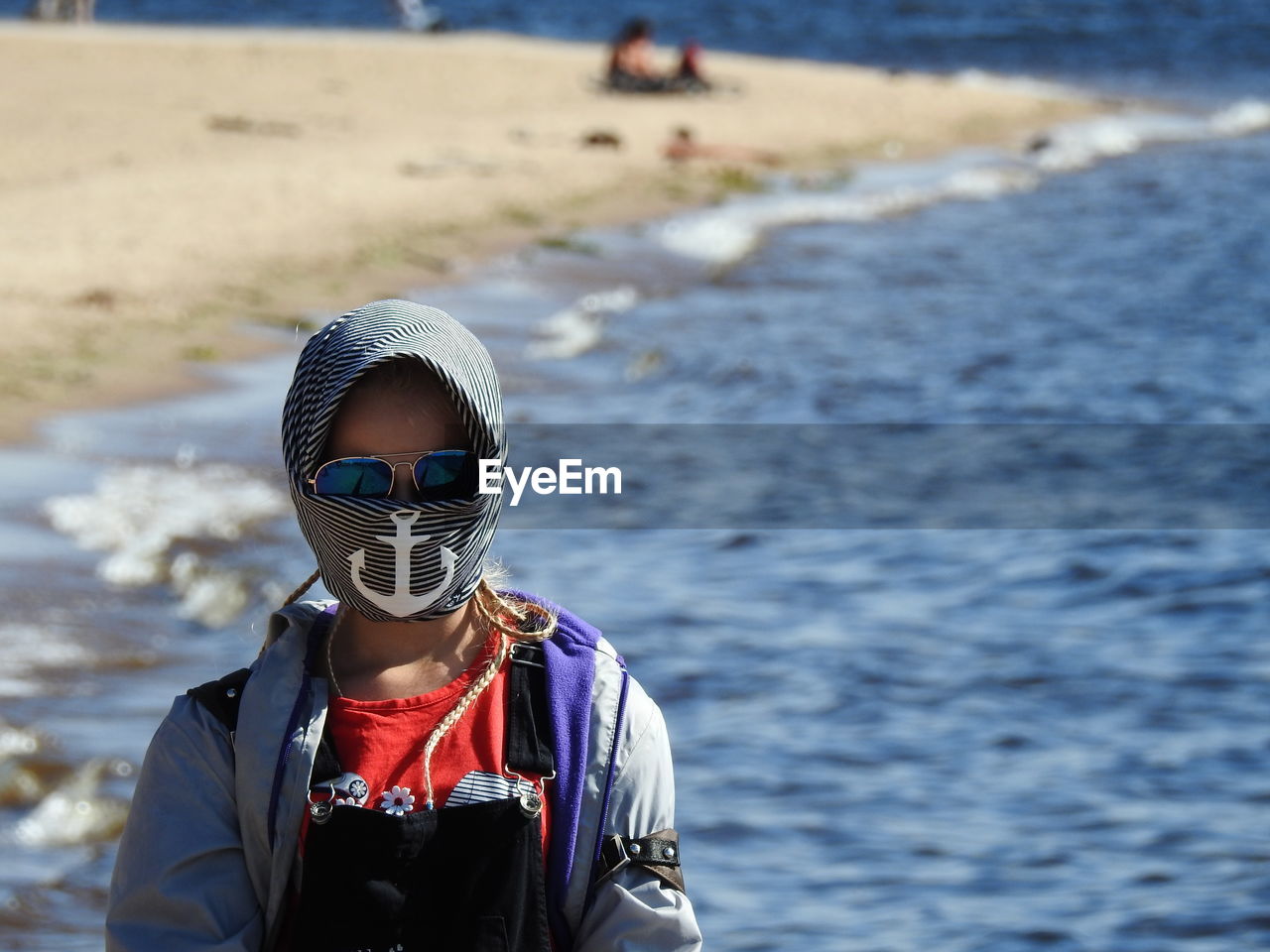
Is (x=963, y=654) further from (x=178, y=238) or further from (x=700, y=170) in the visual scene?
(x=700, y=170)

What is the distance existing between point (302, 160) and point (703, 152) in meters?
5.42

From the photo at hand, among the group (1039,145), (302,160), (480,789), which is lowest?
(480,789)

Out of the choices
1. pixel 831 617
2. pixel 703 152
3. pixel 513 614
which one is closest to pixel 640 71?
pixel 703 152

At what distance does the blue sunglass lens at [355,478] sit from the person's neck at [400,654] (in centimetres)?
19

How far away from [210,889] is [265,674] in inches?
9.9

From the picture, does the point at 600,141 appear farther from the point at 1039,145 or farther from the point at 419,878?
the point at 419,878

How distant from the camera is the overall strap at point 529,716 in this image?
212cm

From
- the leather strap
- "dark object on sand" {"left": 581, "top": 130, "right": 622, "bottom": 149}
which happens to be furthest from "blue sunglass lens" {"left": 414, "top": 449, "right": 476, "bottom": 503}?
"dark object on sand" {"left": 581, "top": 130, "right": 622, "bottom": 149}

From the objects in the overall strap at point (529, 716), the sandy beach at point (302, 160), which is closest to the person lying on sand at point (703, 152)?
the sandy beach at point (302, 160)

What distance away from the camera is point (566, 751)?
2.12 metres

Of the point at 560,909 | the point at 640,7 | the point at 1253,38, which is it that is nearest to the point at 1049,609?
the point at 560,909

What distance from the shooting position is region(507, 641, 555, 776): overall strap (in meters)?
2.12

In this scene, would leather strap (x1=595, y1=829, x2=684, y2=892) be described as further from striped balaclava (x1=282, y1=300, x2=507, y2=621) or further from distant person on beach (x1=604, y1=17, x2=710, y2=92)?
distant person on beach (x1=604, y1=17, x2=710, y2=92)

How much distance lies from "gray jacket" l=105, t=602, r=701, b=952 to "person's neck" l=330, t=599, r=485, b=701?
0.28 feet
